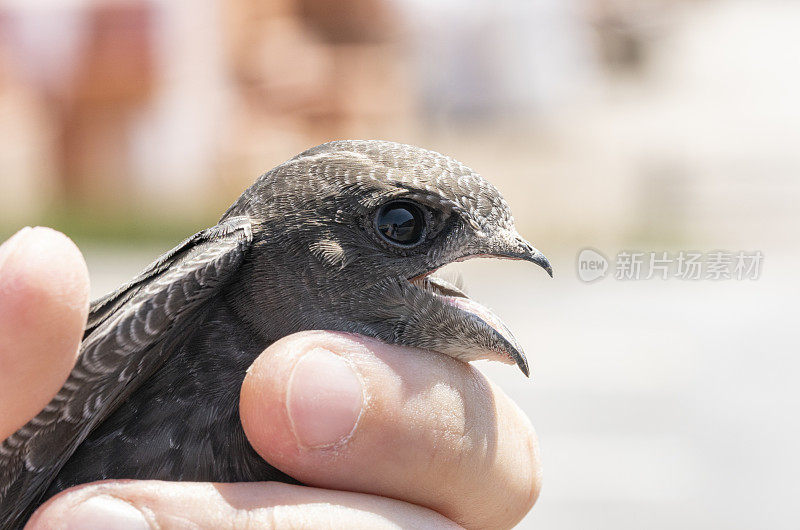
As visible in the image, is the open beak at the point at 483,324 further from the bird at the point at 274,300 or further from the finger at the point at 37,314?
the finger at the point at 37,314

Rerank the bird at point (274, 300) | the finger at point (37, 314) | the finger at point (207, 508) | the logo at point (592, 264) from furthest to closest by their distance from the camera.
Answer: the logo at point (592, 264) < the bird at point (274, 300) < the finger at point (207, 508) < the finger at point (37, 314)

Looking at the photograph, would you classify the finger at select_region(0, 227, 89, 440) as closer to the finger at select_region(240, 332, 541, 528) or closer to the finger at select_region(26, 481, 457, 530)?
the finger at select_region(26, 481, 457, 530)

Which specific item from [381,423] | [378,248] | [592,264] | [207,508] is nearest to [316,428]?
[381,423]

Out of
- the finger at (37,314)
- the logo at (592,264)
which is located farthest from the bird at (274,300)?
the logo at (592,264)

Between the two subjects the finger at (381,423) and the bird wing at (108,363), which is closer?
the bird wing at (108,363)

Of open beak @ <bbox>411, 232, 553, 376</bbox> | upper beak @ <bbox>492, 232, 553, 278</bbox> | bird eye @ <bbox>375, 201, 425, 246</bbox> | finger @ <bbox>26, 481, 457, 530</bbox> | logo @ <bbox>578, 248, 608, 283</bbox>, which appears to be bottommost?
finger @ <bbox>26, 481, 457, 530</bbox>

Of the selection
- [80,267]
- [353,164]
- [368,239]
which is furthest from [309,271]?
[80,267]

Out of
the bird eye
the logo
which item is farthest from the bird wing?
the logo
